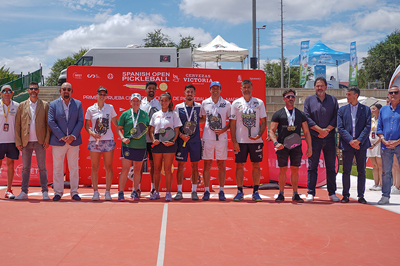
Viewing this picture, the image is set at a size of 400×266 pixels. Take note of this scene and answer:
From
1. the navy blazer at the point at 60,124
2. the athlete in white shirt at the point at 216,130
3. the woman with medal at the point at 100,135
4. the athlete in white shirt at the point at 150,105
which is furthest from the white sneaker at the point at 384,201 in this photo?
the navy blazer at the point at 60,124

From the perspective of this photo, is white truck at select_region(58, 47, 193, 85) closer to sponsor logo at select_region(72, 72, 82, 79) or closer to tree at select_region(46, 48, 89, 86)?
sponsor logo at select_region(72, 72, 82, 79)

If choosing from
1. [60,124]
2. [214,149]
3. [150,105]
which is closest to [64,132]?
[60,124]

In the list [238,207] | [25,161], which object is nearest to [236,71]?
[238,207]

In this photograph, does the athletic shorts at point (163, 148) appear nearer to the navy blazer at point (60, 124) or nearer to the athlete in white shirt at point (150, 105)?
the athlete in white shirt at point (150, 105)

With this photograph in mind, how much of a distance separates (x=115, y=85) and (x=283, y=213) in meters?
5.18

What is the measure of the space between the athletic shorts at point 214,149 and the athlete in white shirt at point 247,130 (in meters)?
0.22

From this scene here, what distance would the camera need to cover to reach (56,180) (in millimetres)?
7094

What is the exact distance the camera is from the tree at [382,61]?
49.6 metres

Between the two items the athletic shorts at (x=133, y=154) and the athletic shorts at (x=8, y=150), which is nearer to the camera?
the athletic shorts at (x=133, y=154)

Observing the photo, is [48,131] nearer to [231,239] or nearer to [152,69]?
[152,69]

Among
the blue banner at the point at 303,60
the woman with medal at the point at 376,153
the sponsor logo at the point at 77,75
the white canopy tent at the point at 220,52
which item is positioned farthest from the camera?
the blue banner at the point at 303,60

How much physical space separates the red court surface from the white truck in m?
10.8

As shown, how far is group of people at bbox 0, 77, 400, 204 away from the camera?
6.93 metres

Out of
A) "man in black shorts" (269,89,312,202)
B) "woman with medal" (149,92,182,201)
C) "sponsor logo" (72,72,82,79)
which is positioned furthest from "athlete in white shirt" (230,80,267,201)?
"sponsor logo" (72,72,82,79)
